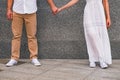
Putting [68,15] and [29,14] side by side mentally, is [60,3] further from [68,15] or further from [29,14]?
[29,14]

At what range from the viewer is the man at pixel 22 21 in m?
7.47

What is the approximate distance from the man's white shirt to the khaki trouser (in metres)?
0.11

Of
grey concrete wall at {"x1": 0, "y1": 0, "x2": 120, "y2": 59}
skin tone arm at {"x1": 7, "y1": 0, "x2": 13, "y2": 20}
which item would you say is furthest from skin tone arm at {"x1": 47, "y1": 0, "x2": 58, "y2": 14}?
skin tone arm at {"x1": 7, "y1": 0, "x2": 13, "y2": 20}

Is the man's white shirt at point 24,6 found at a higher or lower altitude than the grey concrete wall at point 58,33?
higher

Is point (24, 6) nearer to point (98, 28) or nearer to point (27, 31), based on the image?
point (27, 31)

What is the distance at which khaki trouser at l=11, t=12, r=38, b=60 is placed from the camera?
7.59m

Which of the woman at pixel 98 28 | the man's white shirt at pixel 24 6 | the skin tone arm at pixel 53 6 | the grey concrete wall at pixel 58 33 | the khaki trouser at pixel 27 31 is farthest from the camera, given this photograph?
the grey concrete wall at pixel 58 33

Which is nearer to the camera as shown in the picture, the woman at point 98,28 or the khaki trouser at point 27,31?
the woman at point 98,28

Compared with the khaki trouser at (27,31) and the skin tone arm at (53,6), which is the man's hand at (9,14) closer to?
the khaki trouser at (27,31)

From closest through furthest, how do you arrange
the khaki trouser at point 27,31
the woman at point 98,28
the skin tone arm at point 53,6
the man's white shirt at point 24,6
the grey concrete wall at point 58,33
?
the woman at point 98,28 < the man's white shirt at point 24,6 < the khaki trouser at point 27,31 < the skin tone arm at point 53,6 < the grey concrete wall at point 58,33

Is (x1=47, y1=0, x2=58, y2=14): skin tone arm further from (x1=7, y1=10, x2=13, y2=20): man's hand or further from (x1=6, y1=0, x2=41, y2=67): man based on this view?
(x1=7, y1=10, x2=13, y2=20): man's hand

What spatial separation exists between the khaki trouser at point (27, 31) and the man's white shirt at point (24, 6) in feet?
0.37

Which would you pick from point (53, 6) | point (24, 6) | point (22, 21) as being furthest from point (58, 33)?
point (24, 6)

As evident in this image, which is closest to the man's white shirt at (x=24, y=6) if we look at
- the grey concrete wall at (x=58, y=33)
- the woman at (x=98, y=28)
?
the woman at (x=98, y=28)
